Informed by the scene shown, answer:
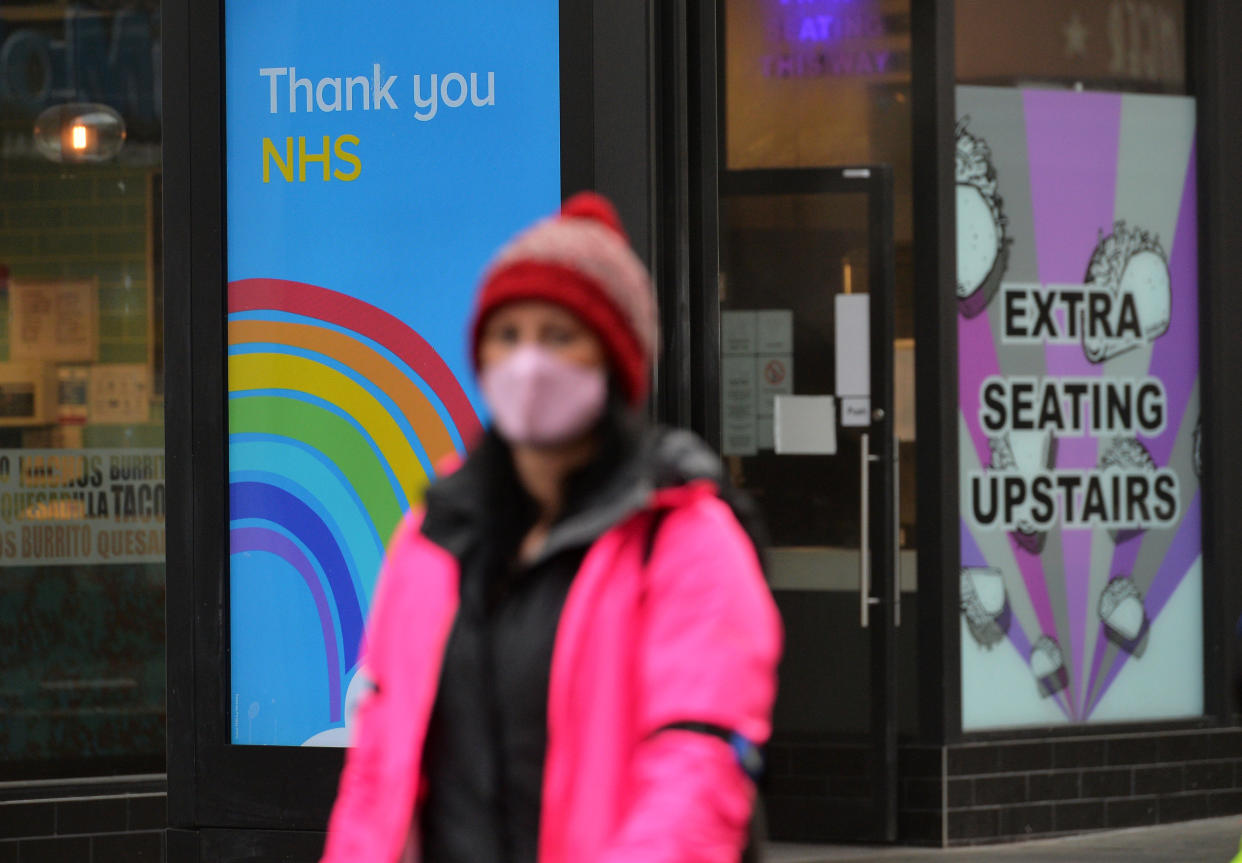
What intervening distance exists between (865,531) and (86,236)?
124 inches

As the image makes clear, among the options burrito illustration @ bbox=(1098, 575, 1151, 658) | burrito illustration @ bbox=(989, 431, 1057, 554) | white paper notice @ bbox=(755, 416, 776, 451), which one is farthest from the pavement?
white paper notice @ bbox=(755, 416, 776, 451)

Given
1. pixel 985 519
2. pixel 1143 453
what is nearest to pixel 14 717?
pixel 985 519

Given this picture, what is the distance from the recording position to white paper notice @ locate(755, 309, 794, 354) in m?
6.99

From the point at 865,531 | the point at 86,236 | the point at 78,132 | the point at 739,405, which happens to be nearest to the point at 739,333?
the point at 739,405

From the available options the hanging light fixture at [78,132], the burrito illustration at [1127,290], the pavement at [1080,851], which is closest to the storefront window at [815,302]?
the pavement at [1080,851]

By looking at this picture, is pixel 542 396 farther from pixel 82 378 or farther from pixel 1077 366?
pixel 1077 366

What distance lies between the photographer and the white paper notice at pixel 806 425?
6.92 m

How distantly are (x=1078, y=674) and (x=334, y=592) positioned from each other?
3538mm

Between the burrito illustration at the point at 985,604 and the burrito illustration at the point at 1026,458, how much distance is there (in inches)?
7.7

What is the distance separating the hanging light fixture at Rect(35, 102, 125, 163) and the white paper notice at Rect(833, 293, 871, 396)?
2837 millimetres

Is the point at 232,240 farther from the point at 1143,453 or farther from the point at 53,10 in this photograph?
the point at 1143,453

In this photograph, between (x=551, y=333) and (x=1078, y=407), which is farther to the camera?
(x=1078, y=407)

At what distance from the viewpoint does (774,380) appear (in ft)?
23.0

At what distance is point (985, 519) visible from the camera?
23.0ft
